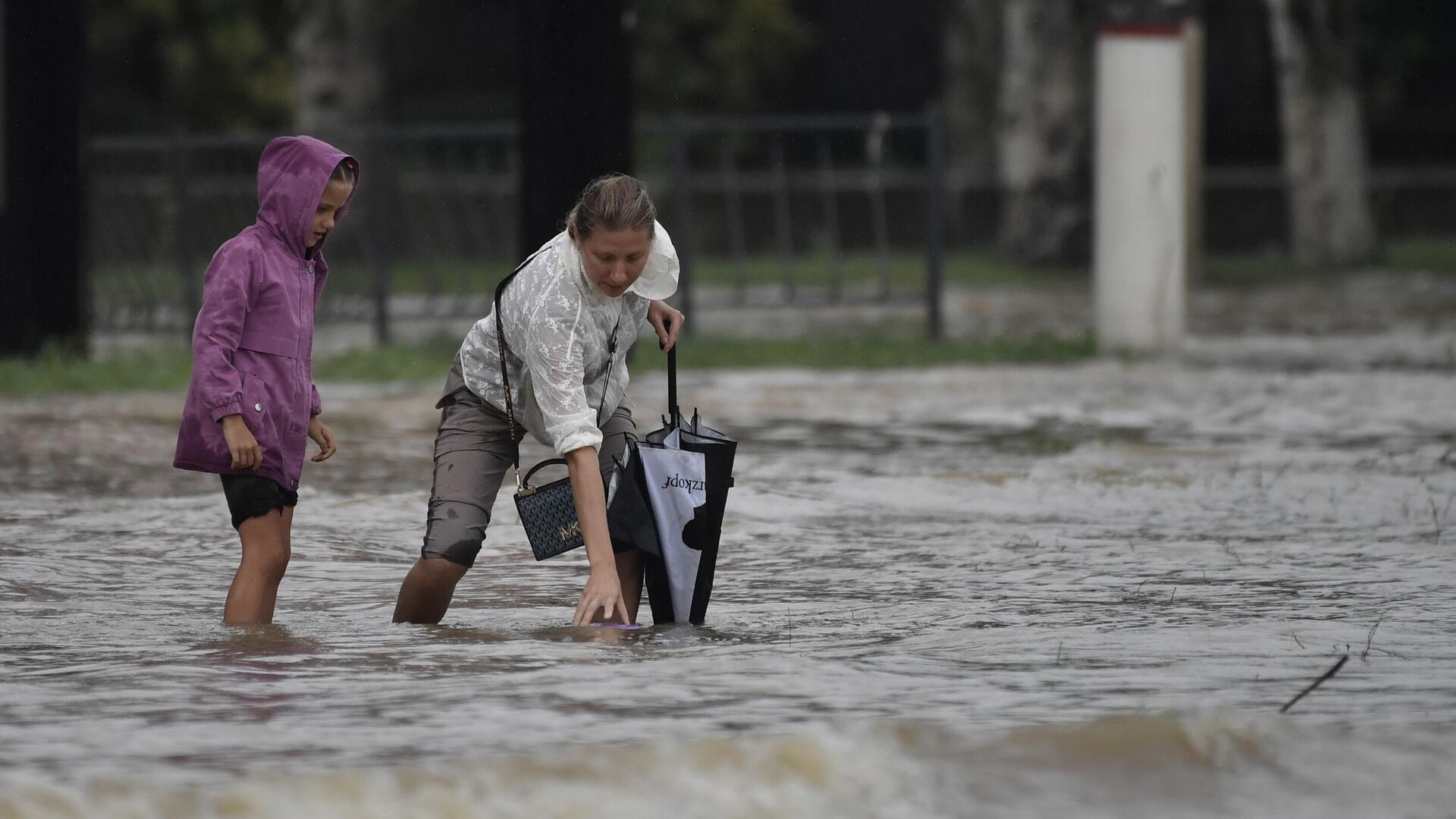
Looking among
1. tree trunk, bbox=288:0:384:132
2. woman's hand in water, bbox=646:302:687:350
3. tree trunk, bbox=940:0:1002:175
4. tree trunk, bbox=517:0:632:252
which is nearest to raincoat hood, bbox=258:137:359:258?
woman's hand in water, bbox=646:302:687:350

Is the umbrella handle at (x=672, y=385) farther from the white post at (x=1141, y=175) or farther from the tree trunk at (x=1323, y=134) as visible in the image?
the tree trunk at (x=1323, y=134)

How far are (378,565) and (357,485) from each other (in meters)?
1.83

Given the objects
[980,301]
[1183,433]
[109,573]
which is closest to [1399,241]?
[980,301]

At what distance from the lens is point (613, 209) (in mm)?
5387

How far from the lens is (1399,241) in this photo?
109 feet

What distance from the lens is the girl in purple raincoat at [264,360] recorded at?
225 inches

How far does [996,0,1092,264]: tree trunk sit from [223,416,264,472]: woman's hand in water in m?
23.2

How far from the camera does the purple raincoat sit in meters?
5.71

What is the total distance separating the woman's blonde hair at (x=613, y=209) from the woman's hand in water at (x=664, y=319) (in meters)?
0.57

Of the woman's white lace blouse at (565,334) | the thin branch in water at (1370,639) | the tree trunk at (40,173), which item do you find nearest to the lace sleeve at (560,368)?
the woman's white lace blouse at (565,334)

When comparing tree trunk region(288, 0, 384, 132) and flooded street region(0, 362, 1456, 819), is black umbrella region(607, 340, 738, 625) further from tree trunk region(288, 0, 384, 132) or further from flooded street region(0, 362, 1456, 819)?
tree trunk region(288, 0, 384, 132)

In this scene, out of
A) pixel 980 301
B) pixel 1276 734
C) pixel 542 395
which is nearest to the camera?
pixel 1276 734

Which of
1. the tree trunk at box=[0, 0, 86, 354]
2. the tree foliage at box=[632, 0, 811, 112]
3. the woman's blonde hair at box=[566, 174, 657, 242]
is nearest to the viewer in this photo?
the woman's blonde hair at box=[566, 174, 657, 242]

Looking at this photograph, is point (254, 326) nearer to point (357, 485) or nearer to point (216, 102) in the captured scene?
point (357, 485)
